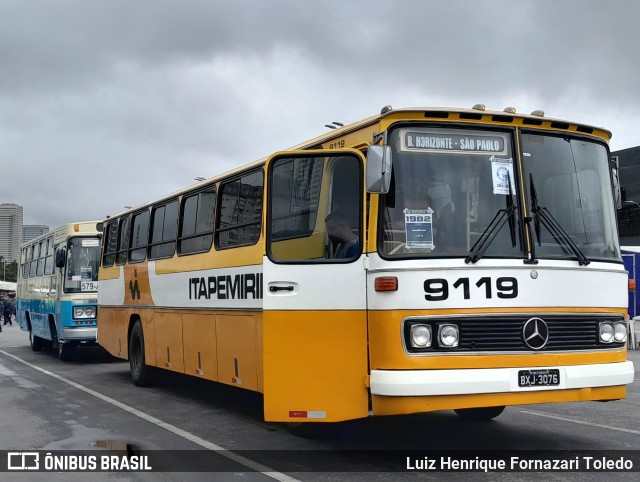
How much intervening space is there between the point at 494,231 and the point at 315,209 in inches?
68.6

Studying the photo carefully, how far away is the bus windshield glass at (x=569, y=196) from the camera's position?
7.31 metres

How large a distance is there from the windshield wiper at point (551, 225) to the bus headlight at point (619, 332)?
0.72 metres

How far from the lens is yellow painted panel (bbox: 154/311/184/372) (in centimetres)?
1173

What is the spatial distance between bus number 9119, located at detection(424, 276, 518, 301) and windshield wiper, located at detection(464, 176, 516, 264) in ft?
0.65

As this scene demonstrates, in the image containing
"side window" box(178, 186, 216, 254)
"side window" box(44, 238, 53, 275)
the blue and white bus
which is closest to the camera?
"side window" box(178, 186, 216, 254)

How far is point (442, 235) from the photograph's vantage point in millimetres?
7004

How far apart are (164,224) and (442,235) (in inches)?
266

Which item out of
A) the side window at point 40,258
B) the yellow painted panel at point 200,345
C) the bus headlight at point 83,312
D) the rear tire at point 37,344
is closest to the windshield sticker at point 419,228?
the yellow painted panel at point 200,345

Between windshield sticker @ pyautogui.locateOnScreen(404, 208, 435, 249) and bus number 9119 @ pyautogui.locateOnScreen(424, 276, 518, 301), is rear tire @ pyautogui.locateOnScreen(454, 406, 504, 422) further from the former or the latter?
windshield sticker @ pyautogui.locateOnScreen(404, 208, 435, 249)

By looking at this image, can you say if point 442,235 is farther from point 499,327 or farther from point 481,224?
point 499,327

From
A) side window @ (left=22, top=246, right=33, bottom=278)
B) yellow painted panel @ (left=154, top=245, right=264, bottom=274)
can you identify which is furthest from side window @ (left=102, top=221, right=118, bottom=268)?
side window @ (left=22, top=246, right=33, bottom=278)

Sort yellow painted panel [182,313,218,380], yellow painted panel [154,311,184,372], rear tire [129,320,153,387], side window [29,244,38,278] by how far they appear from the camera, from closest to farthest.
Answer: yellow painted panel [182,313,218,380]
yellow painted panel [154,311,184,372]
rear tire [129,320,153,387]
side window [29,244,38,278]

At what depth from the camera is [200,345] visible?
10812 millimetres

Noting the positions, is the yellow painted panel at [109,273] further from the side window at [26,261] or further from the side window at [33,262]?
the side window at [26,261]
